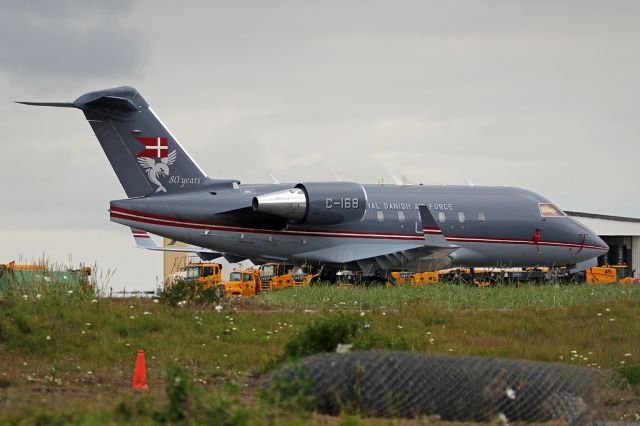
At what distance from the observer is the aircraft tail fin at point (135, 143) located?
3350 cm

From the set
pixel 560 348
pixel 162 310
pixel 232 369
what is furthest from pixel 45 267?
pixel 560 348

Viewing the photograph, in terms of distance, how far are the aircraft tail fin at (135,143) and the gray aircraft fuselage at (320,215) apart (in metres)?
0.03

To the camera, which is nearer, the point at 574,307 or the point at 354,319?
the point at 354,319

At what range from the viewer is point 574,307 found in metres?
24.1

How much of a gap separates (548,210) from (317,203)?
9598mm

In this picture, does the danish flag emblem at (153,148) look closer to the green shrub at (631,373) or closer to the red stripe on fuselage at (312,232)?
the red stripe on fuselage at (312,232)

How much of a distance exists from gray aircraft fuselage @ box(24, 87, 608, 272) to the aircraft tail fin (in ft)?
0.10

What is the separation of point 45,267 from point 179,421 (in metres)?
13.4

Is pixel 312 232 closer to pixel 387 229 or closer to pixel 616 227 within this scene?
pixel 387 229

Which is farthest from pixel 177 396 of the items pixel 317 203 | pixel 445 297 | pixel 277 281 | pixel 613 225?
pixel 613 225

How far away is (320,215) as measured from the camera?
35.6 m

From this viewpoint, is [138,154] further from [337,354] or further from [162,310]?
[337,354]

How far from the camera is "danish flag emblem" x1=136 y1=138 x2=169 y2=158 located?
3409 centimetres

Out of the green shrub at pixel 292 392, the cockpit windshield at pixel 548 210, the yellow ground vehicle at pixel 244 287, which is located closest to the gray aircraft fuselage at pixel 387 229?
the cockpit windshield at pixel 548 210
